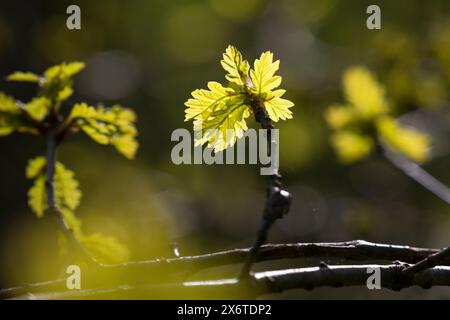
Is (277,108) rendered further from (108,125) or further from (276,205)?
(108,125)

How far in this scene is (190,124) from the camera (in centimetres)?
644

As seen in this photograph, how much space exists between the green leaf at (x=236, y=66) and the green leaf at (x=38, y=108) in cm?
69

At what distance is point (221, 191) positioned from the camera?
6.57 m

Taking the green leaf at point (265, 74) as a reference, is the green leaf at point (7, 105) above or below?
above

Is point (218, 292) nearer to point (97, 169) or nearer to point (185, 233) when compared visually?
point (185, 233)

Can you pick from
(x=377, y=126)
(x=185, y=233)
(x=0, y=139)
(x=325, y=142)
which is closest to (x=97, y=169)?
(x=0, y=139)

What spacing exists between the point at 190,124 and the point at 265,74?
5039mm

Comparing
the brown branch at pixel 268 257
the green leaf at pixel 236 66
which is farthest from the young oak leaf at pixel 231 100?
the brown branch at pixel 268 257

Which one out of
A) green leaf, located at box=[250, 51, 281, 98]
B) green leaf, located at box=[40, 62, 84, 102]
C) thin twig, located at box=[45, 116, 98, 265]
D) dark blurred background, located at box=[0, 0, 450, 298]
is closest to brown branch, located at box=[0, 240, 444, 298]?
thin twig, located at box=[45, 116, 98, 265]

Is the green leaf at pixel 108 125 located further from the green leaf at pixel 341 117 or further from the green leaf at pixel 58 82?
the green leaf at pixel 341 117

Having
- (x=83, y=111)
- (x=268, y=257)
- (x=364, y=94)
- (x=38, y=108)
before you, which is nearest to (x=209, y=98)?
(x=268, y=257)

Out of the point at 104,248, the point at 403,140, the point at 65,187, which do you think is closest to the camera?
the point at 104,248

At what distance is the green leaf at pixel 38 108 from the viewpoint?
189 cm
